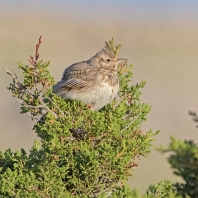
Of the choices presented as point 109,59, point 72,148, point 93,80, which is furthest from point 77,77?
point 72,148

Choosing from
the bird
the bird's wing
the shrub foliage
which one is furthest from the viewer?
the bird's wing

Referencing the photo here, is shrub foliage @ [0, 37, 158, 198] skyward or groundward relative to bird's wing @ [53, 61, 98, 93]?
groundward

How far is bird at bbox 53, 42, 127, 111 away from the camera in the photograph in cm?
895

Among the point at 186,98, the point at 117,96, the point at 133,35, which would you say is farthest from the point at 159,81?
the point at 117,96

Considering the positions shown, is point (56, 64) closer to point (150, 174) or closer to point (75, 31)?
point (75, 31)

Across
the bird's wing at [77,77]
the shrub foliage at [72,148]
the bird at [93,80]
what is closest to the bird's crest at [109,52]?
the bird at [93,80]

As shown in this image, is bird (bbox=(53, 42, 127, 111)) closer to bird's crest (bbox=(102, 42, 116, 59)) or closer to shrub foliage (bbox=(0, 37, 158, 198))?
bird's crest (bbox=(102, 42, 116, 59))

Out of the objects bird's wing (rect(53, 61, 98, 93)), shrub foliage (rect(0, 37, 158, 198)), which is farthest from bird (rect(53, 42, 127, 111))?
shrub foliage (rect(0, 37, 158, 198))

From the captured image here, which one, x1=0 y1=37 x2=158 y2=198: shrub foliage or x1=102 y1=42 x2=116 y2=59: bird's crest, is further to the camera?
x1=102 y1=42 x2=116 y2=59: bird's crest

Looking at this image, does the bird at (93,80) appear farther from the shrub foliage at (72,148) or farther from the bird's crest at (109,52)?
the shrub foliage at (72,148)

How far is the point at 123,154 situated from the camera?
22.3 feet

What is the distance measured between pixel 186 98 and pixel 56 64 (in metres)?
13.2

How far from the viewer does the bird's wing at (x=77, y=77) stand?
30.1 ft

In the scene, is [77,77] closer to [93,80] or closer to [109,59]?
[93,80]
